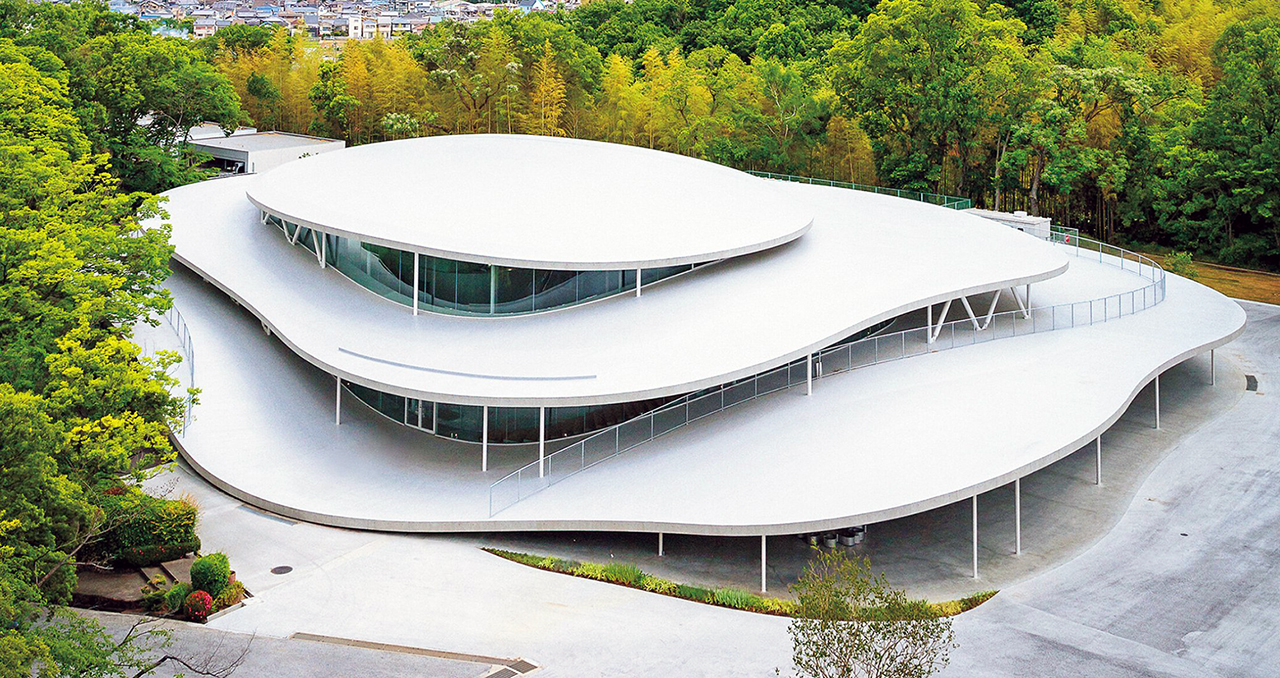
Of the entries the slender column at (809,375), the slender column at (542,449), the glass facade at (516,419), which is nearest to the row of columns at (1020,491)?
the slender column at (809,375)

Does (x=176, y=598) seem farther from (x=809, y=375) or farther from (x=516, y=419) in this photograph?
(x=809, y=375)

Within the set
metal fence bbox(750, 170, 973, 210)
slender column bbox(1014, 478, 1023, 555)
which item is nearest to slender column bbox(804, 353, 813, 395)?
slender column bbox(1014, 478, 1023, 555)

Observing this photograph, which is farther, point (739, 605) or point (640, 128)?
point (640, 128)

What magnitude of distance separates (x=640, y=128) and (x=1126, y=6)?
2584 centimetres

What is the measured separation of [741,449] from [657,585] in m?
4.16

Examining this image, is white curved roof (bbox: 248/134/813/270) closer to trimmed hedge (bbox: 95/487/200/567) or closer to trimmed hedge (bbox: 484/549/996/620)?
trimmed hedge (bbox: 484/549/996/620)

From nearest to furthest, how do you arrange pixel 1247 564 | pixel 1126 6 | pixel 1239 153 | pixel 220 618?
pixel 220 618, pixel 1247 564, pixel 1239 153, pixel 1126 6

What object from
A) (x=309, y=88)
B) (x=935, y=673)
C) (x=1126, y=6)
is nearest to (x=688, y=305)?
(x=935, y=673)

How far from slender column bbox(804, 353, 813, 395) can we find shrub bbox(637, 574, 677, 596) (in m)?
6.95

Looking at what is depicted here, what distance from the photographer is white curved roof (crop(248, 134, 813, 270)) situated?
28.8 metres

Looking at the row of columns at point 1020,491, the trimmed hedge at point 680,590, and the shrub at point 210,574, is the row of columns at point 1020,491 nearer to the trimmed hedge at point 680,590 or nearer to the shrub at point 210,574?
the trimmed hedge at point 680,590

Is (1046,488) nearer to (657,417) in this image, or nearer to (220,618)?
(657,417)

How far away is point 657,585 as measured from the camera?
843 inches

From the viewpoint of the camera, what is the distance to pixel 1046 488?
26891 mm
